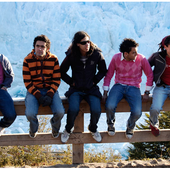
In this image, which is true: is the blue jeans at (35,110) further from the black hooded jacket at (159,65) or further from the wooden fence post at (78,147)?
the black hooded jacket at (159,65)

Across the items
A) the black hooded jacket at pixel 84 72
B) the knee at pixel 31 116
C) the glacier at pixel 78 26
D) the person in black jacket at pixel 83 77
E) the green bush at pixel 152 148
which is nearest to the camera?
the knee at pixel 31 116

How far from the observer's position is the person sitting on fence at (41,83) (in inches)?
92.1

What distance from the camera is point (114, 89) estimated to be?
2533 mm

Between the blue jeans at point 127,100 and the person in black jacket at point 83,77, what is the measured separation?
12 cm

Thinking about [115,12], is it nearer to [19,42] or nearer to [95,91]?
[19,42]

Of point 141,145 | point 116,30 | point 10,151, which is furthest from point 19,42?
point 10,151

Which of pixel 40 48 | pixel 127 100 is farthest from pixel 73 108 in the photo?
pixel 40 48

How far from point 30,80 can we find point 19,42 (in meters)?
16.0

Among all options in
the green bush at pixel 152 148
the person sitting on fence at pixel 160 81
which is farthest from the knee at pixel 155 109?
the green bush at pixel 152 148

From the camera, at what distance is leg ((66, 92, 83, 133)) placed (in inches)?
92.2

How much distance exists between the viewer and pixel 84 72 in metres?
2.52

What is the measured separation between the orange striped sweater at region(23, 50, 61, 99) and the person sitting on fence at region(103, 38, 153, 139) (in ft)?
1.82

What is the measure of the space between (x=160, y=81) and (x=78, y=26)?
1525 centimetres

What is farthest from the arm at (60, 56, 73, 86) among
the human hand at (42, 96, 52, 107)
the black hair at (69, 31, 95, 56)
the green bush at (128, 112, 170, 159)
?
the green bush at (128, 112, 170, 159)
